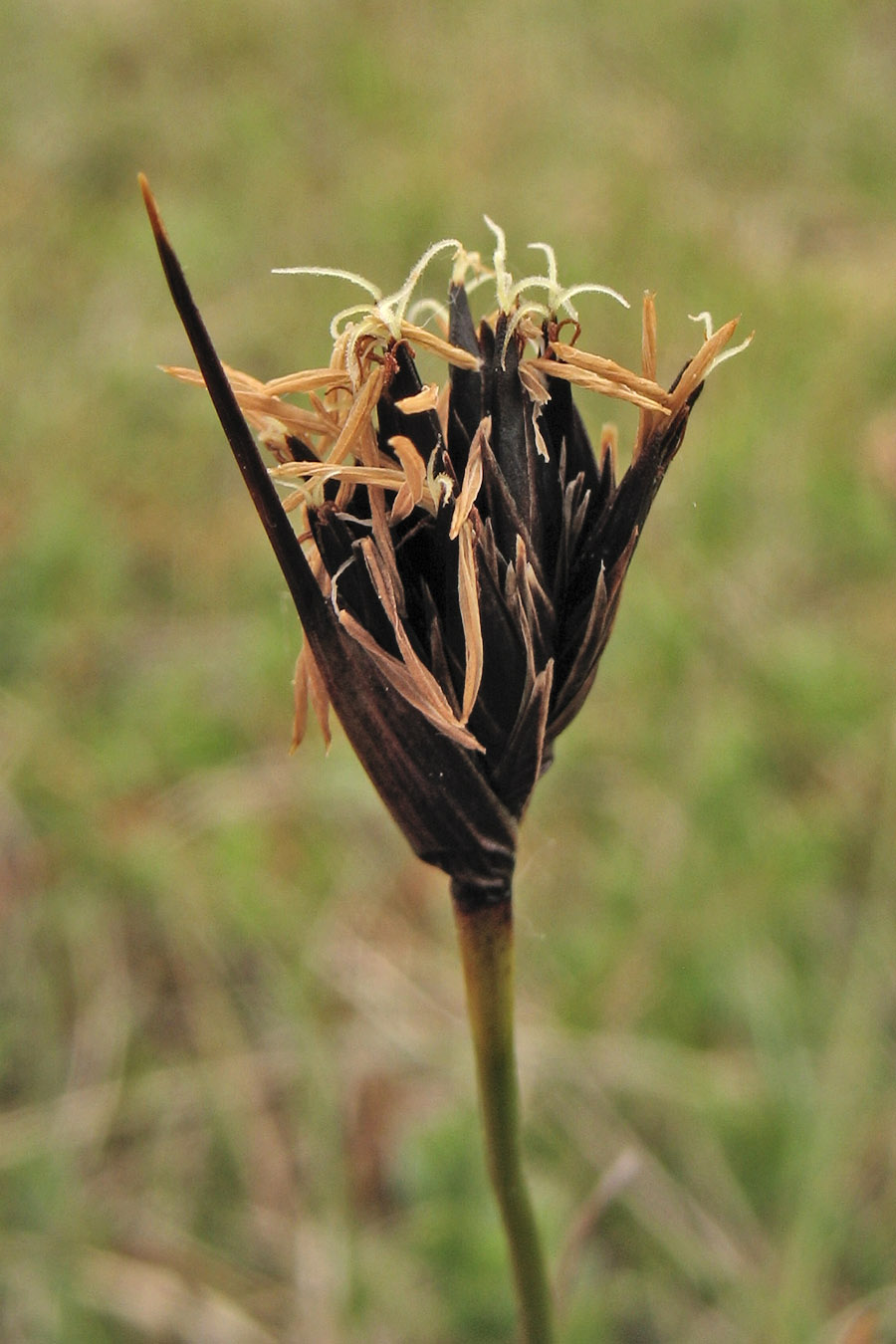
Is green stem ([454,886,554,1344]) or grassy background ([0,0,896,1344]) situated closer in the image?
green stem ([454,886,554,1344])

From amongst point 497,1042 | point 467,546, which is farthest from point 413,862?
point 467,546

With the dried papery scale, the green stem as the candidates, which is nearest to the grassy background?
the green stem

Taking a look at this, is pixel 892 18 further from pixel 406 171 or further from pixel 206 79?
pixel 206 79

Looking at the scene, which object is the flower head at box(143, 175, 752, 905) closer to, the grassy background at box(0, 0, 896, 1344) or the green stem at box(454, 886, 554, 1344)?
the green stem at box(454, 886, 554, 1344)

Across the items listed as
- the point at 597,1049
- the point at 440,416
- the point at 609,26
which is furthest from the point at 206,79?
the point at 440,416

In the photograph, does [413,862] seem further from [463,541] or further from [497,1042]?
[463,541]

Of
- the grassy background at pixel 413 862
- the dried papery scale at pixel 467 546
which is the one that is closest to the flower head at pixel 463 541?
the dried papery scale at pixel 467 546
